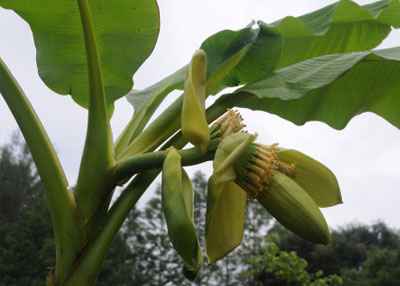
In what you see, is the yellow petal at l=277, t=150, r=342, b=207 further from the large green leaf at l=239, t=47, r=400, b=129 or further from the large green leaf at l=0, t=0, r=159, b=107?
the large green leaf at l=0, t=0, r=159, b=107

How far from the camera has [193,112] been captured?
474 millimetres

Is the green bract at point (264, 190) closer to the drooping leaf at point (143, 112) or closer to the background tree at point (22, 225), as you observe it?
the drooping leaf at point (143, 112)

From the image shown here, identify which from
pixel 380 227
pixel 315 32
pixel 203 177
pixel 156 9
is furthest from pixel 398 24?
pixel 380 227

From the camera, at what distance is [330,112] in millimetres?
Result: 832

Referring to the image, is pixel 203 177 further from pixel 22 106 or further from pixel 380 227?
pixel 22 106

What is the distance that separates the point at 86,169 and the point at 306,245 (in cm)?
1224

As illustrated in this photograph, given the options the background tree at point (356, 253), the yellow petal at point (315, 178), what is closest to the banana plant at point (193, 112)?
the yellow petal at point (315, 178)

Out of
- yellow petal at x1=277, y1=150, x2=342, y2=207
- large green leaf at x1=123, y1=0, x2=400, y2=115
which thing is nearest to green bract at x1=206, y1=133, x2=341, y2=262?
yellow petal at x1=277, y1=150, x2=342, y2=207

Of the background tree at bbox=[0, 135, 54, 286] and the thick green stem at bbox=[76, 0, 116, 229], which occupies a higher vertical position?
the background tree at bbox=[0, 135, 54, 286]

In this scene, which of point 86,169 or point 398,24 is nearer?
point 86,169

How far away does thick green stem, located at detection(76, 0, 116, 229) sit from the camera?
54cm

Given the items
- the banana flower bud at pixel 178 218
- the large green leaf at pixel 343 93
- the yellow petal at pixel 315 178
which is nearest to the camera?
the banana flower bud at pixel 178 218

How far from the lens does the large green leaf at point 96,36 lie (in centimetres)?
67

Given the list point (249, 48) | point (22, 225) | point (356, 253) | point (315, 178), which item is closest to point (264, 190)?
point (315, 178)
